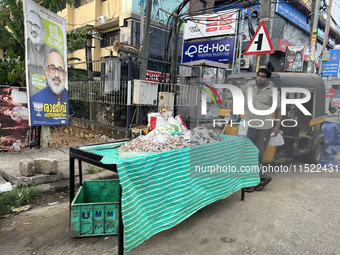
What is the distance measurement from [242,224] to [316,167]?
425cm

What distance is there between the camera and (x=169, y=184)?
266cm

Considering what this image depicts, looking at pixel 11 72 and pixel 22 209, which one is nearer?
pixel 22 209

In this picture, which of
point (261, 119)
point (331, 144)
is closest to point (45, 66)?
point (261, 119)

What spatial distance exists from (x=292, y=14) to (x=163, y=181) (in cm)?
1878

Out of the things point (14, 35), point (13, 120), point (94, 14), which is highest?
point (94, 14)

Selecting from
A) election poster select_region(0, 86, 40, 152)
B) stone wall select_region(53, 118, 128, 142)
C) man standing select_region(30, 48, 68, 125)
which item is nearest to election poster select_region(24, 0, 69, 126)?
man standing select_region(30, 48, 68, 125)

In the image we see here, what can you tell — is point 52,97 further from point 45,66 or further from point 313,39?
point 313,39

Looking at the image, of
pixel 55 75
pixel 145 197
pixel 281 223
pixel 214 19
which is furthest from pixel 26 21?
pixel 214 19

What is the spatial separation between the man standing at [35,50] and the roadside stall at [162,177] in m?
2.80

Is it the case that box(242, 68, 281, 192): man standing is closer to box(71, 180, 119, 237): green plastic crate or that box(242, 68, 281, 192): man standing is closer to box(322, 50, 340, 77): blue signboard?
box(71, 180, 119, 237): green plastic crate

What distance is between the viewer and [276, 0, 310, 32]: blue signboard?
1576 cm

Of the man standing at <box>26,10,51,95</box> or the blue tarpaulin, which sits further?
the blue tarpaulin

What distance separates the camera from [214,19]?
39.9 feet

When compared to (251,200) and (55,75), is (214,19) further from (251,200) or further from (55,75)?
(251,200)
